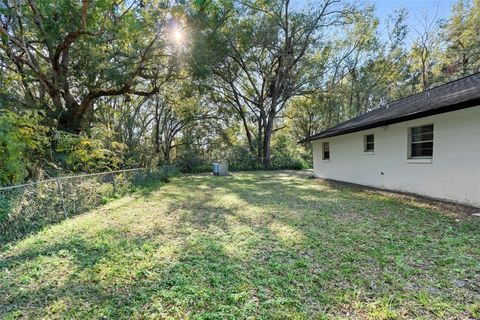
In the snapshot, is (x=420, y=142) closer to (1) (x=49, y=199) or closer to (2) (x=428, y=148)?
(2) (x=428, y=148)

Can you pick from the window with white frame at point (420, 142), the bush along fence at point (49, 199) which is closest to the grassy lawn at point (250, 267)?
the bush along fence at point (49, 199)

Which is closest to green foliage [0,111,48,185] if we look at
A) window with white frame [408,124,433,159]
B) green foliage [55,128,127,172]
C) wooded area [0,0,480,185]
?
wooded area [0,0,480,185]

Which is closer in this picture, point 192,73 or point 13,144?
point 13,144

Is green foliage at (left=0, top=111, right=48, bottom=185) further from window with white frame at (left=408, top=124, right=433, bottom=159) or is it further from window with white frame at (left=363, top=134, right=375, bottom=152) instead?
window with white frame at (left=363, top=134, right=375, bottom=152)

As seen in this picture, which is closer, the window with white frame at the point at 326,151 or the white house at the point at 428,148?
the white house at the point at 428,148

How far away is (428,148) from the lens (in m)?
6.38

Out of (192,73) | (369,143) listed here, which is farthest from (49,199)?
(369,143)

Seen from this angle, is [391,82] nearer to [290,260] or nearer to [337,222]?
[337,222]

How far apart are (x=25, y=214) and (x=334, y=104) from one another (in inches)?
1019

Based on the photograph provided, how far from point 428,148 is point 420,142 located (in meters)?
0.31

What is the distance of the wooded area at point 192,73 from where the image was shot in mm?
7316

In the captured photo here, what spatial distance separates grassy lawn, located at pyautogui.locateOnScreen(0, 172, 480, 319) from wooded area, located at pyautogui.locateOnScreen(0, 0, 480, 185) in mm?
2544

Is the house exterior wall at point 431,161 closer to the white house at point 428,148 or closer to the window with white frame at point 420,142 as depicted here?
the white house at point 428,148

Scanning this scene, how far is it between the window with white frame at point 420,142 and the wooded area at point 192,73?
759cm
